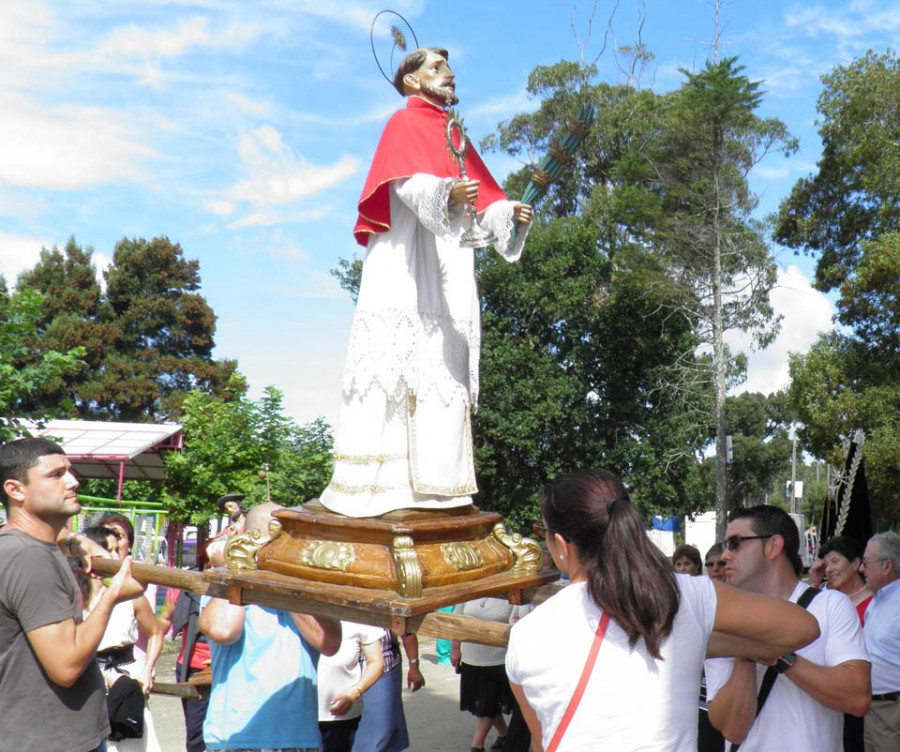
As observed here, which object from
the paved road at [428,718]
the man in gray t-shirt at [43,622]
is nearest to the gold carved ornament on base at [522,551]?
the man in gray t-shirt at [43,622]

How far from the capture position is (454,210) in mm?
3193

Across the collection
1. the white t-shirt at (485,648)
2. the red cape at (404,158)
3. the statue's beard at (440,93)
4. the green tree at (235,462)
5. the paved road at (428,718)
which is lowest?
the paved road at (428,718)

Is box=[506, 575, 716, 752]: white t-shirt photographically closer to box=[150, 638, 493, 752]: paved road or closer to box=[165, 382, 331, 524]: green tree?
box=[150, 638, 493, 752]: paved road

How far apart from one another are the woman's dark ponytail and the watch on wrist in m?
0.66

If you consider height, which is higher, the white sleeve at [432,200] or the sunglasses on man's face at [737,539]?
the white sleeve at [432,200]

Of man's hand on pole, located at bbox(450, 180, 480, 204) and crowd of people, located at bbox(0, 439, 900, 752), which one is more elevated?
man's hand on pole, located at bbox(450, 180, 480, 204)

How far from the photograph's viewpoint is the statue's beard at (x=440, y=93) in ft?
11.5

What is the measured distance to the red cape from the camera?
325cm

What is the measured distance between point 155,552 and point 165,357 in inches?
909

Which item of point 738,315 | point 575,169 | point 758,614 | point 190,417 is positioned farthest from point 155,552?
point 575,169

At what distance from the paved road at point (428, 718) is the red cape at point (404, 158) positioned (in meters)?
5.90

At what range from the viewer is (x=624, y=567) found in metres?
2.12

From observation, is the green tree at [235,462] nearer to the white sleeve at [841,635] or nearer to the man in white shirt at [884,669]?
the man in white shirt at [884,669]

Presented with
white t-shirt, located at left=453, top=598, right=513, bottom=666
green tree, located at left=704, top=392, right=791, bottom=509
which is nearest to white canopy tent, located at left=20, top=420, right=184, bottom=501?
white t-shirt, located at left=453, top=598, right=513, bottom=666
